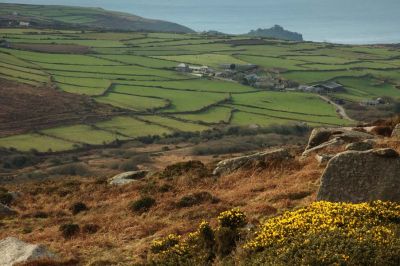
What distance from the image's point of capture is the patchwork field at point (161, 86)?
102938 mm

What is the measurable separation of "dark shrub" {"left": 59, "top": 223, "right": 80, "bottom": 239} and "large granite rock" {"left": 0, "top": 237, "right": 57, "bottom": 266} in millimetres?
3345

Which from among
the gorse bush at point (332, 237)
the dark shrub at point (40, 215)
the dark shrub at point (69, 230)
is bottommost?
the dark shrub at point (40, 215)

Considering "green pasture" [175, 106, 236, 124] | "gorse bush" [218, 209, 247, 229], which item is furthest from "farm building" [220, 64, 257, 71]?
"gorse bush" [218, 209, 247, 229]

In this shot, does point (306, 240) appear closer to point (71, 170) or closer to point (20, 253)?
point (20, 253)

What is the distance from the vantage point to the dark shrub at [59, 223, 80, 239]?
21750 millimetres

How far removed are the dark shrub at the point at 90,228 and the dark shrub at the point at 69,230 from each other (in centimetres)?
35

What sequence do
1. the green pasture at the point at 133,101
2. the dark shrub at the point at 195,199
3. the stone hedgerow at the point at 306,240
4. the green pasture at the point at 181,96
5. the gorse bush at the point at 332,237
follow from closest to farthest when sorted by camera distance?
the gorse bush at the point at 332,237, the stone hedgerow at the point at 306,240, the dark shrub at the point at 195,199, the green pasture at the point at 133,101, the green pasture at the point at 181,96

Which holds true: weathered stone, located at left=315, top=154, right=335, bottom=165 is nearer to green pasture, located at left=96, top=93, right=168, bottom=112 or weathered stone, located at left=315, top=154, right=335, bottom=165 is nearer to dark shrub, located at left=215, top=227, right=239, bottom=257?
dark shrub, located at left=215, top=227, right=239, bottom=257

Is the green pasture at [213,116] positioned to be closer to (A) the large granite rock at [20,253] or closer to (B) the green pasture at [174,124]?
(B) the green pasture at [174,124]

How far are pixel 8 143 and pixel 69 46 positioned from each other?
317 feet

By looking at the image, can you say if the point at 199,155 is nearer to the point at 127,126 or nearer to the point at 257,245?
the point at 127,126

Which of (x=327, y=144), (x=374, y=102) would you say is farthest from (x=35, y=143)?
(x=374, y=102)

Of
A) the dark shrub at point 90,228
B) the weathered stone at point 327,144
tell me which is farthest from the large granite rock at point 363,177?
the weathered stone at point 327,144

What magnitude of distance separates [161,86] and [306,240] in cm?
12639
